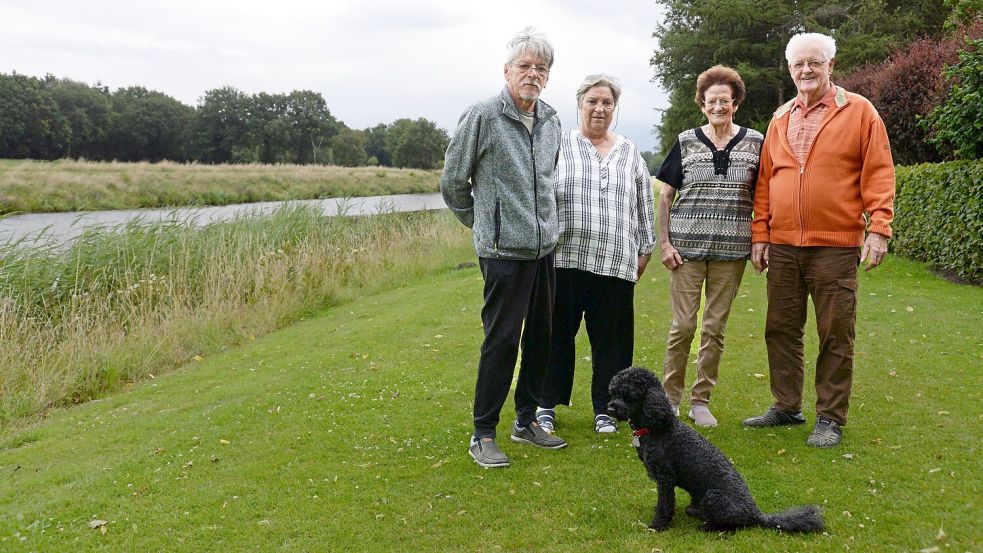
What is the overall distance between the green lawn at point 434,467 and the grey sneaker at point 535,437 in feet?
0.24

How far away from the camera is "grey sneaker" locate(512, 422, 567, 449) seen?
4637 mm

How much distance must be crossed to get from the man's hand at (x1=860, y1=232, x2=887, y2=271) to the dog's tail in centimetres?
162

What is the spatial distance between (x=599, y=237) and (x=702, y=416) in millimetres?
1504

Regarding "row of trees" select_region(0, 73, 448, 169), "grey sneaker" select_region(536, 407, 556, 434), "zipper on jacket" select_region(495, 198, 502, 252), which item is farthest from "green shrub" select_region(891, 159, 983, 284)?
Answer: "row of trees" select_region(0, 73, 448, 169)

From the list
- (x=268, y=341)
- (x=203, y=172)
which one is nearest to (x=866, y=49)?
(x=268, y=341)

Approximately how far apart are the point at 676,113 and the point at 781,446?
3244cm

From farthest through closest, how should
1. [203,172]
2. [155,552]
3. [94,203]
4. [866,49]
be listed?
[203,172] → [94,203] → [866,49] → [155,552]

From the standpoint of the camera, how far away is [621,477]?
4.10 meters

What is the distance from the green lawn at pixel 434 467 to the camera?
3533 mm

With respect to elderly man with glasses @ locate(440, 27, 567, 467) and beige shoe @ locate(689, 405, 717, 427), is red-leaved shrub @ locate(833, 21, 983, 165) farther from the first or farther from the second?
elderly man with glasses @ locate(440, 27, 567, 467)

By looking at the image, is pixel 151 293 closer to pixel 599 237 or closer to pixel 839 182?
pixel 599 237

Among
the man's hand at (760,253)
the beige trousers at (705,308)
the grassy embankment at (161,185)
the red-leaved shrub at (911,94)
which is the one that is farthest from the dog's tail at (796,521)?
the grassy embankment at (161,185)

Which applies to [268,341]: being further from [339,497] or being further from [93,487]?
[339,497]

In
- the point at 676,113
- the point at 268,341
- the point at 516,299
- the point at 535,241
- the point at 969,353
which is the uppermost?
the point at 676,113
